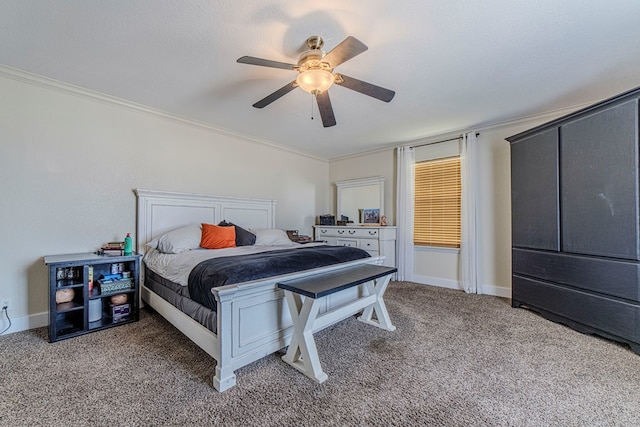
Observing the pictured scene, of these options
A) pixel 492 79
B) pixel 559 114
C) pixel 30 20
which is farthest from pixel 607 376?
pixel 30 20

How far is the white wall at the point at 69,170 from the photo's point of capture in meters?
2.35

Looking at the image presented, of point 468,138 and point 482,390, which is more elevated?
point 468,138

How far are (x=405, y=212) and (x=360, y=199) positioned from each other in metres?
0.95

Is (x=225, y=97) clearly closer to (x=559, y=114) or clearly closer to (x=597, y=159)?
(x=597, y=159)

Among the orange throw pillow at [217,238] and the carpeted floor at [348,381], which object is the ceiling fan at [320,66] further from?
the carpeted floor at [348,381]

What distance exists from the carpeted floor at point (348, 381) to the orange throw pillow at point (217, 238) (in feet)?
3.05

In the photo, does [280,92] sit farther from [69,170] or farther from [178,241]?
[69,170]

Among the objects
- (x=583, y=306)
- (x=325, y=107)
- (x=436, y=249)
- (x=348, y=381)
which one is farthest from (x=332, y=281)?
(x=436, y=249)

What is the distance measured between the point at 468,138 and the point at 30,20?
14.9ft

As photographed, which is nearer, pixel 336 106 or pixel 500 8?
pixel 500 8

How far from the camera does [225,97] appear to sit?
2807 mm

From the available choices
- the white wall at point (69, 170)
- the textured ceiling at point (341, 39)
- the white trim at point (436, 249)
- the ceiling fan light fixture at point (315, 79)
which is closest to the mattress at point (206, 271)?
the white wall at point (69, 170)

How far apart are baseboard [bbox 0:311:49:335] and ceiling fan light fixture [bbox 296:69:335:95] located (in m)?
3.20

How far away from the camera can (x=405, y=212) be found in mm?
4336
